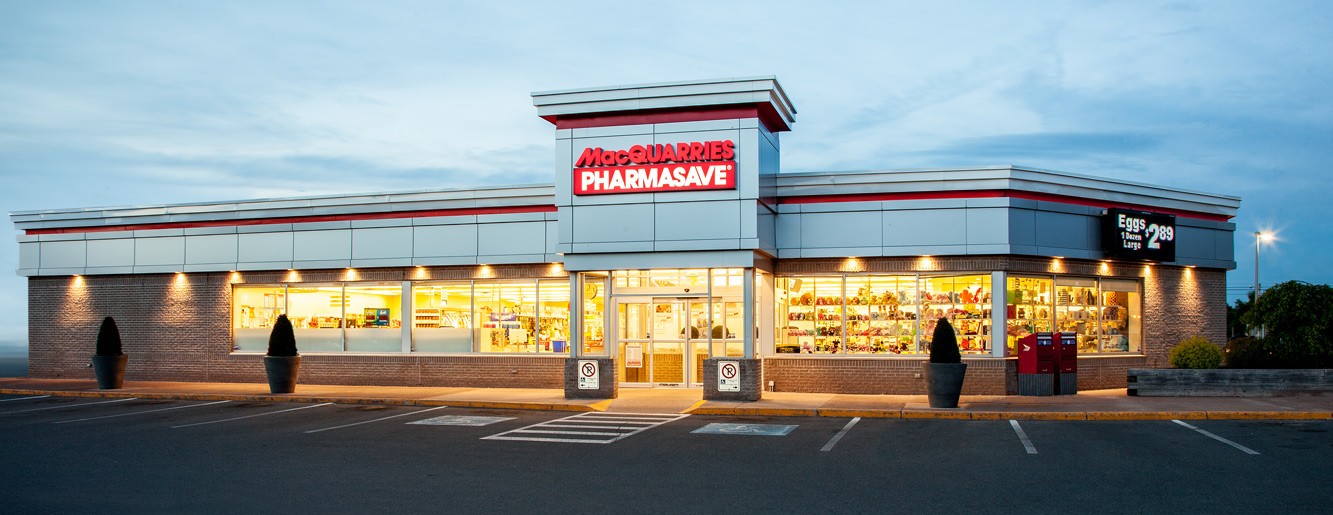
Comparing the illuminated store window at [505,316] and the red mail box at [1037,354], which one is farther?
the illuminated store window at [505,316]

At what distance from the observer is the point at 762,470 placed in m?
12.6

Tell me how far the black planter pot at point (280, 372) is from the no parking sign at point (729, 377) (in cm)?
968

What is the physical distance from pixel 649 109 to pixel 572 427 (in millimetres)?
7486

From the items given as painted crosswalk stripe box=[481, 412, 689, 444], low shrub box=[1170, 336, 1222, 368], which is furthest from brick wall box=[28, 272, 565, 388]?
low shrub box=[1170, 336, 1222, 368]

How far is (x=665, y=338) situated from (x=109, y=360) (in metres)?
13.1

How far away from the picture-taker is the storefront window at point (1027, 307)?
2288 cm

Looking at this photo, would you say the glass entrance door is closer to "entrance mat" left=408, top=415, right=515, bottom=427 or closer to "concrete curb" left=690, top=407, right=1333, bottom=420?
"concrete curb" left=690, top=407, right=1333, bottom=420

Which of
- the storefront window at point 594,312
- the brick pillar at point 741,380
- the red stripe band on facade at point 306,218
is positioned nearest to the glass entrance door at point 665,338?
the storefront window at point 594,312

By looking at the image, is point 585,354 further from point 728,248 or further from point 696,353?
point 728,248

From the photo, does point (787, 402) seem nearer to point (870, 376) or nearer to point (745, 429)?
point (870, 376)

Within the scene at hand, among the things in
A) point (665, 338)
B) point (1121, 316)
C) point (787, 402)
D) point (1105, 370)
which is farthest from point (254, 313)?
point (1121, 316)

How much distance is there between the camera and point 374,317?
26516 millimetres

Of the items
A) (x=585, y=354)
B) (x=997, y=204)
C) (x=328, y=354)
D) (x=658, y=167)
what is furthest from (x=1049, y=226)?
(x=328, y=354)

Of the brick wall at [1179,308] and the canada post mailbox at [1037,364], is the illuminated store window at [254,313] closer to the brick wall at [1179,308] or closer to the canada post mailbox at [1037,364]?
the canada post mailbox at [1037,364]
